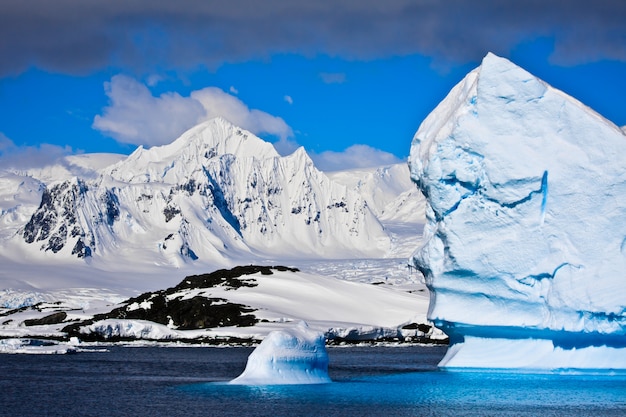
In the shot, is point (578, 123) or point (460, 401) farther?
point (578, 123)

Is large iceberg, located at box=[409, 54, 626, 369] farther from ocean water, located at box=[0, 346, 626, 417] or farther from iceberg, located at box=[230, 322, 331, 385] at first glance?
iceberg, located at box=[230, 322, 331, 385]

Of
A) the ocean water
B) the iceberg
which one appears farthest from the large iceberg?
the iceberg

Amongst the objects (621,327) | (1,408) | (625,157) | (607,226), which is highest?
(625,157)

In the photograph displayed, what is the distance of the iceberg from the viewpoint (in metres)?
37.0

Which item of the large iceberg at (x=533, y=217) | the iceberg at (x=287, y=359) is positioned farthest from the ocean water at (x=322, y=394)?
the large iceberg at (x=533, y=217)

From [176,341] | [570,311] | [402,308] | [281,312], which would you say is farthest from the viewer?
[402,308]

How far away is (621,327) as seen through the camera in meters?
38.2

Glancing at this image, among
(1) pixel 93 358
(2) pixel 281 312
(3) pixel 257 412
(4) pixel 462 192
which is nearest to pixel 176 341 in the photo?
(2) pixel 281 312

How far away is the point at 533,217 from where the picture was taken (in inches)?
1519

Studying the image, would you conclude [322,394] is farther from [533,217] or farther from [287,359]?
[533,217]

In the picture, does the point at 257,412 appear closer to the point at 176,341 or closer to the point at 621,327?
the point at 621,327

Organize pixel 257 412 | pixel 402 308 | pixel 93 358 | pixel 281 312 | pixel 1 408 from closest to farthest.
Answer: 1. pixel 257 412
2. pixel 1 408
3. pixel 93 358
4. pixel 281 312
5. pixel 402 308

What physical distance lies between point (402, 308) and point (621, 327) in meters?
70.9

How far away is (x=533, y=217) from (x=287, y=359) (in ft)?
36.0
